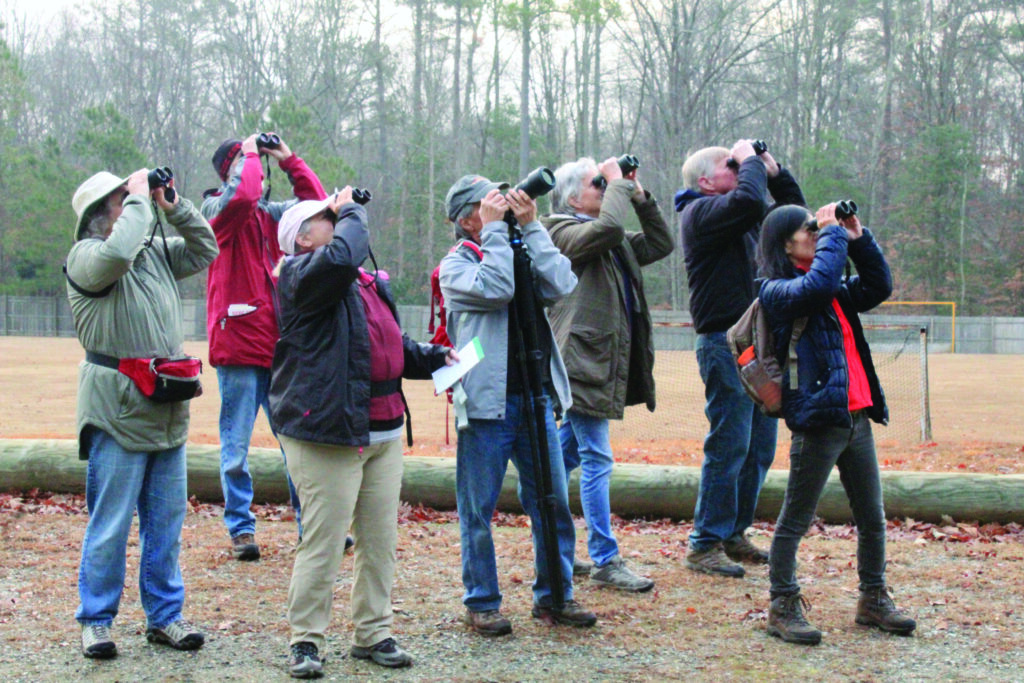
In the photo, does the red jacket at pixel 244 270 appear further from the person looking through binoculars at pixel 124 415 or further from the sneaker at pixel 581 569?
the sneaker at pixel 581 569

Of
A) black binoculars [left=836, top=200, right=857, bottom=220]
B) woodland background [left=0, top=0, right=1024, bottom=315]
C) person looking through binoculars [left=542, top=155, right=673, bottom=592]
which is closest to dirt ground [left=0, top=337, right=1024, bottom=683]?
person looking through binoculars [left=542, top=155, right=673, bottom=592]

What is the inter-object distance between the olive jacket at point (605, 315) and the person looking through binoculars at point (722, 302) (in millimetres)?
278

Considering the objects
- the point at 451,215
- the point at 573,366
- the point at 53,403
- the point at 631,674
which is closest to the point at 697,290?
the point at 573,366

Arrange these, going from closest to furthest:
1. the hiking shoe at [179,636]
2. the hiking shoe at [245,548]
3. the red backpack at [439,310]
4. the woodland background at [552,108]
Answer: the hiking shoe at [179,636] < the red backpack at [439,310] < the hiking shoe at [245,548] < the woodland background at [552,108]

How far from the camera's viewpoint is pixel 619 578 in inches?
201

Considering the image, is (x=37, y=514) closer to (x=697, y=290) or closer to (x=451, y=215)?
(x=451, y=215)

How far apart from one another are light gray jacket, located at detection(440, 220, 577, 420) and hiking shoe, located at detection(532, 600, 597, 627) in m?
0.87

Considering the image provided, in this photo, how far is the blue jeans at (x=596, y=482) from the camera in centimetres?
514

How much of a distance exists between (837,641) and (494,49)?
1780 inches

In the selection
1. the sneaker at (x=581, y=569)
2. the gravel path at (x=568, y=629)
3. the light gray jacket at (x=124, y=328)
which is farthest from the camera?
the sneaker at (x=581, y=569)

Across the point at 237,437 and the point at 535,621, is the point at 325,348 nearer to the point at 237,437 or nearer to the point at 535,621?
the point at 535,621

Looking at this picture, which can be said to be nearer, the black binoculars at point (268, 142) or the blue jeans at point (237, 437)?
the black binoculars at point (268, 142)

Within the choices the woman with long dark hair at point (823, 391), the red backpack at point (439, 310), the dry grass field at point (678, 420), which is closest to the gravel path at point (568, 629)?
the woman with long dark hair at point (823, 391)

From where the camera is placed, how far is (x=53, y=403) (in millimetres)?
15195
